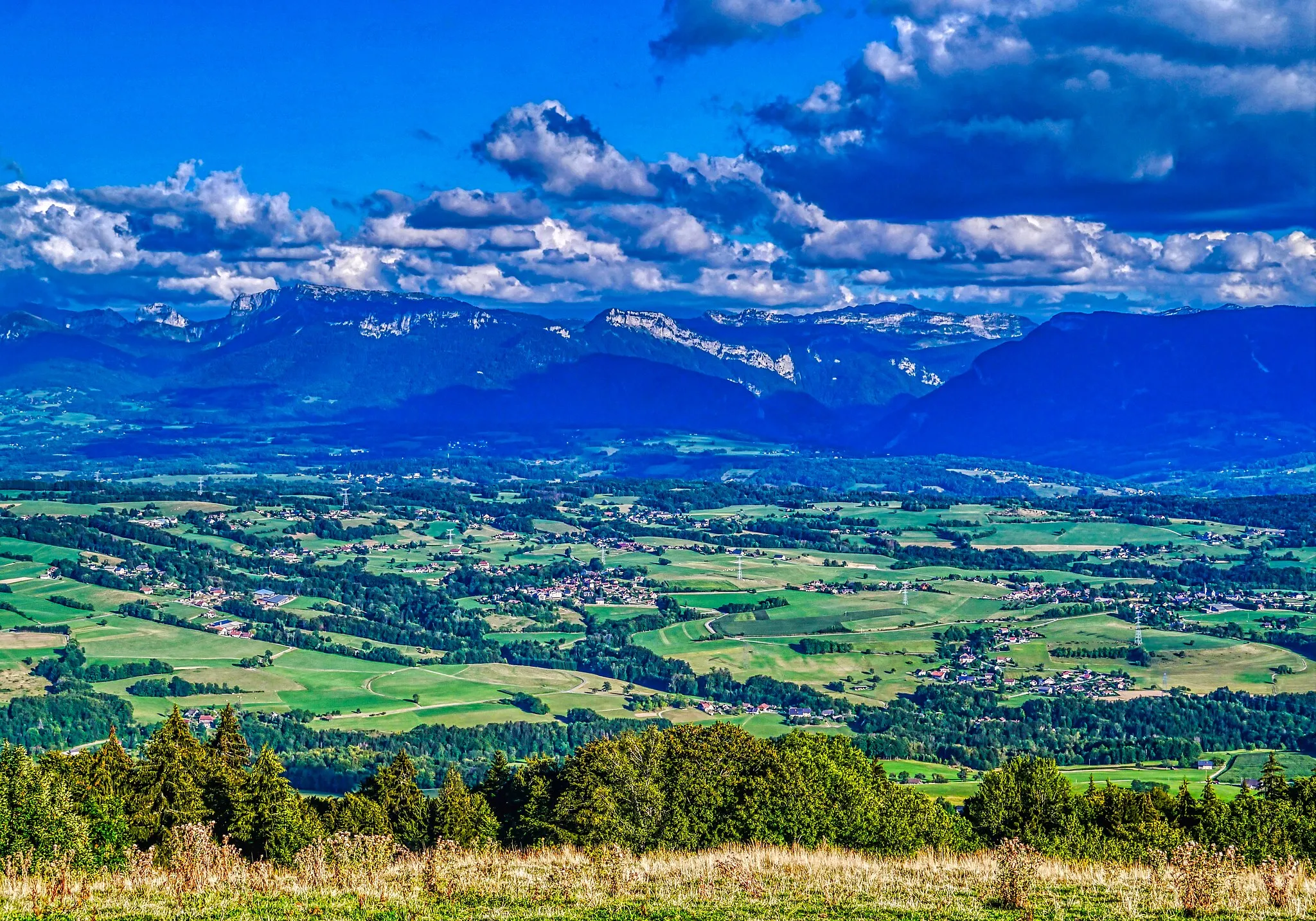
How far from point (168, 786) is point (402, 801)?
780 centimetres

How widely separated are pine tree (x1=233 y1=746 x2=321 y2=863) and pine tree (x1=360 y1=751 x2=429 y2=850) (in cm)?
366

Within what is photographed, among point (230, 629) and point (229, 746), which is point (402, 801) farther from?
point (230, 629)

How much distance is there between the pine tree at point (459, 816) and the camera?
1657 inches

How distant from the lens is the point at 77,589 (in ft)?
502

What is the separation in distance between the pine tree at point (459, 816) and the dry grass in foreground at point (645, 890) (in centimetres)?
1568

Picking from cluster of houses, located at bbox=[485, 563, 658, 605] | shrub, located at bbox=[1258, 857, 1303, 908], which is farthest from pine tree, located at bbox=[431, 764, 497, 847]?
cluster of houses, located at bbox=[485, 563, 658, 605]

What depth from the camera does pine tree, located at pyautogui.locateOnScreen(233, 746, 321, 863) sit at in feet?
126

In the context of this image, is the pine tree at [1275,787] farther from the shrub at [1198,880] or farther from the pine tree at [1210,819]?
the shrub at [1198,880]

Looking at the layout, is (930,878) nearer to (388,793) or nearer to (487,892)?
(487,892)

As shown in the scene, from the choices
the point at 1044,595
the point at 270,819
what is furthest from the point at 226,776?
the point at 1044,595

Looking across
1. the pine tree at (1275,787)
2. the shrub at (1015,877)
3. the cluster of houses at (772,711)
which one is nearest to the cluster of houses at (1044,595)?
the cluster of houses at (772,711)

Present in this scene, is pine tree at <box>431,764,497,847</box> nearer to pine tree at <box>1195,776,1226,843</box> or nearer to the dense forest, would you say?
the dense forest

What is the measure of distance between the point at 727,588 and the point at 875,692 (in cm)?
5389

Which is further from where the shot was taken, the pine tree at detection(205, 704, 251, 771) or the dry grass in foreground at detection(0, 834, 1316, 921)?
the pine tree at detection(205, 704, 251, 771)
